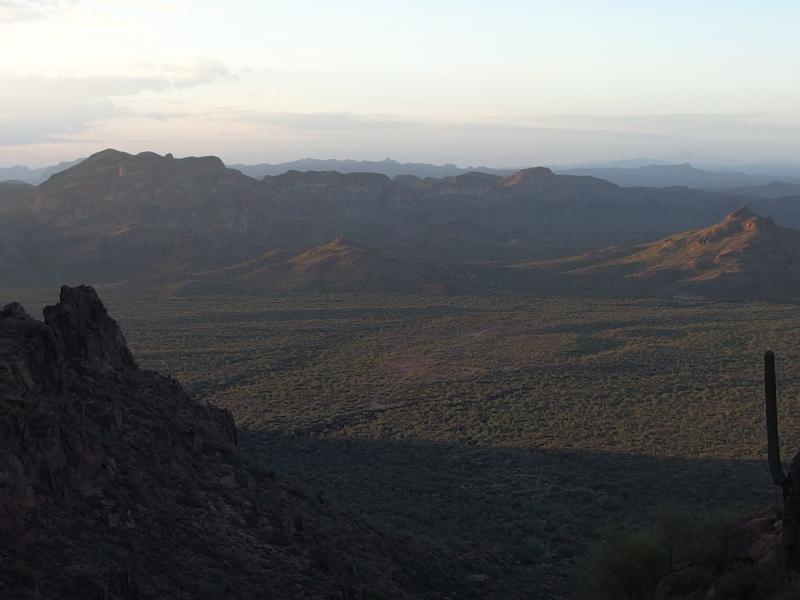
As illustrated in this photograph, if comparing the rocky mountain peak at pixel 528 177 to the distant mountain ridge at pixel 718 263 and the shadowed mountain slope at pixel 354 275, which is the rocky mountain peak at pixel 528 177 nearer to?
the distant mountain ridge at pixel 718 263

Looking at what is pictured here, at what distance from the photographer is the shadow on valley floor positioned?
829 inches

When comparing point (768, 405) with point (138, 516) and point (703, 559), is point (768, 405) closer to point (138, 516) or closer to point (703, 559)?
point (703, 559)

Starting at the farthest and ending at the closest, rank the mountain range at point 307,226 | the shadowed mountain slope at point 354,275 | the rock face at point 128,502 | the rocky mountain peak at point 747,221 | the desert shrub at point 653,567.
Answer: the rocky mountain peak at point 747,221 → the mountain range at point 307,226 → the shadowed mountain slope at point 354,275 → the desert shrub at point 653,567 → the rock face at point 128,502

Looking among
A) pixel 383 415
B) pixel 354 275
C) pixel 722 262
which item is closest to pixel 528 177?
pixel 722 262

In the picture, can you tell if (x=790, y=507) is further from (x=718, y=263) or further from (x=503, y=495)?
(x=718, y=263)

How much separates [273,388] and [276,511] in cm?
2828

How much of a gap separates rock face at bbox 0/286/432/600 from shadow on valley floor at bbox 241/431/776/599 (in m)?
2.57

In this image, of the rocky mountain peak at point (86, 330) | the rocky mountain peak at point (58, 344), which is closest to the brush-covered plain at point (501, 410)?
the rocky mountain peak at point (86, 330)

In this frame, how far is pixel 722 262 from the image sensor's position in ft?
319

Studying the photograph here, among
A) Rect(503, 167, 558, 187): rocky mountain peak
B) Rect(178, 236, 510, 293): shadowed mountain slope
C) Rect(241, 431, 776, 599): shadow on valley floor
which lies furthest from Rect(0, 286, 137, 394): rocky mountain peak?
Rect(503, 167, 558, 187): rocky mountain peak

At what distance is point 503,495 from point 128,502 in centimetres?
1483

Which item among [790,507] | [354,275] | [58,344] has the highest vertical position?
[58,344]

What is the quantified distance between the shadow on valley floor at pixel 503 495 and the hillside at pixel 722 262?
6448 centimetres

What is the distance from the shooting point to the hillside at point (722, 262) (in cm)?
9131
